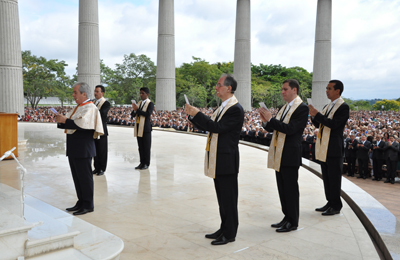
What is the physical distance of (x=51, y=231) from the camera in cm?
397

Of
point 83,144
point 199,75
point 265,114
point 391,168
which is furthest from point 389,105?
point 83,144

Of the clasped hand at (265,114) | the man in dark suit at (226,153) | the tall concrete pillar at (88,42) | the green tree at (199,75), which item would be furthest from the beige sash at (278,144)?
the green tree at (199,75)

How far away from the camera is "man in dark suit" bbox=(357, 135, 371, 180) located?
47.0 feet

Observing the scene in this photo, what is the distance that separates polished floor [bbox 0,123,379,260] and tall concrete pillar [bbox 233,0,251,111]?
2824 cm

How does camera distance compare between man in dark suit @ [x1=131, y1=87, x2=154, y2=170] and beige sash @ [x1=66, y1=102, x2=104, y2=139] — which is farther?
man in dark suit @ [x1=131, y1=87, x2=154, y2=170]

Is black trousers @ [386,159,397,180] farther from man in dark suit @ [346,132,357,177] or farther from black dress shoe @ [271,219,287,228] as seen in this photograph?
black dress shoe @ [271,219,287,228]

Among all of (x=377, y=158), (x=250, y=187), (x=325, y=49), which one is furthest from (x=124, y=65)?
(x=250, y=187)

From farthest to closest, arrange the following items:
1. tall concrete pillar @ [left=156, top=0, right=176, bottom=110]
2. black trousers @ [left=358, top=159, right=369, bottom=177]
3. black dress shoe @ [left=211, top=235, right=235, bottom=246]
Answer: tall concrete pillar @ [left=156, top=0, right=176, bottom=110], black trousers @ [left=358, top=159, right=369, bottom=177], black dress shoe @ [left=211, top=235, right=235, bottom=246]

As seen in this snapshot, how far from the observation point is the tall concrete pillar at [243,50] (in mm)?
36125

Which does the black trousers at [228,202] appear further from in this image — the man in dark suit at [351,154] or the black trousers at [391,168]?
the man in dark suit at [351,154]

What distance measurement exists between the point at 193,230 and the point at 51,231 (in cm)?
191

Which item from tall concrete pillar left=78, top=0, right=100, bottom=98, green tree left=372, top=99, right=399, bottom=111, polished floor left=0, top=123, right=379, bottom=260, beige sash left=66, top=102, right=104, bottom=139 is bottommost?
polished floor left=0, top=123, right=379, bottom=260

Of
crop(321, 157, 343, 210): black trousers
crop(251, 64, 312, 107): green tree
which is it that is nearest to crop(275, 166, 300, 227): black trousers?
crop(321, 157, 343, 210): black trousers

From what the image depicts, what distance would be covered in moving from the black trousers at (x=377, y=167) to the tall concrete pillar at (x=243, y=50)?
78.0ft
